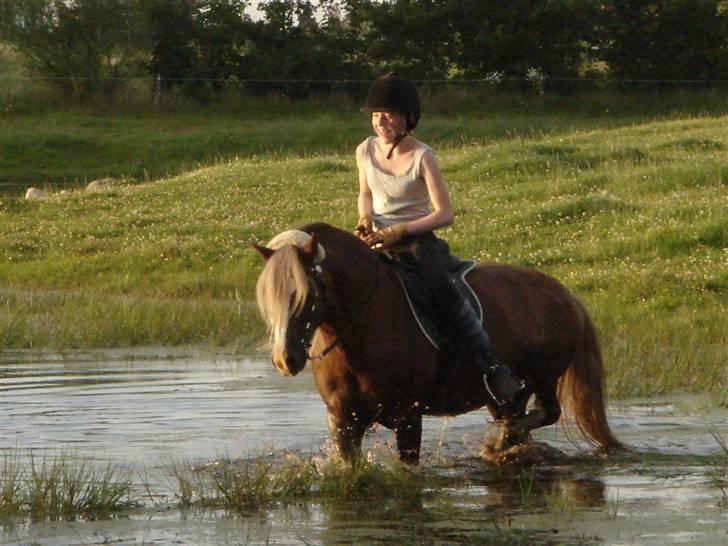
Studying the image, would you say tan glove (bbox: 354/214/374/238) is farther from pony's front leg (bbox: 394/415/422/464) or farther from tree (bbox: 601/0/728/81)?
tree (bbox: 601/0/728/81)

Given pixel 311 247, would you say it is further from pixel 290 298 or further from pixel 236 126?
pixel 236 126

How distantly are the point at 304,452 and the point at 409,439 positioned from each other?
1.20m

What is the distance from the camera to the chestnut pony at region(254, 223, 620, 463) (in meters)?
7.28

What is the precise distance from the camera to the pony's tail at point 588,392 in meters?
9.23

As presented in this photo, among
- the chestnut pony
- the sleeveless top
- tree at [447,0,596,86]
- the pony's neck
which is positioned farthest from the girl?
tree at [447,0,596,86]

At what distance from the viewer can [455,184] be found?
2544cm

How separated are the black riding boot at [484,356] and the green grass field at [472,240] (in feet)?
11.2

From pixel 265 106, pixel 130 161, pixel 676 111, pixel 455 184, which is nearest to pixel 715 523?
pixel 455 184

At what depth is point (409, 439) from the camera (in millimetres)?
8219

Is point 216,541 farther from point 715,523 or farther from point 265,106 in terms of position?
point 265,106

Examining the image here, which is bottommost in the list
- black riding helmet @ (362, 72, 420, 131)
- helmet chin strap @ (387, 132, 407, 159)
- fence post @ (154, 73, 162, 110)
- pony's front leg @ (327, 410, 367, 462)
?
fence post @ (154, 73, 162, 110)

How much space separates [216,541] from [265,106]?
41373 mm

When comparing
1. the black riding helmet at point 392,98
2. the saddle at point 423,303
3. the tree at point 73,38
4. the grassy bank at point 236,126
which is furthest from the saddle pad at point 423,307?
the tree at point 73,38

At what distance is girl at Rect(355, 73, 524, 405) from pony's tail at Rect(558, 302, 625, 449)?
1219 millimetres
